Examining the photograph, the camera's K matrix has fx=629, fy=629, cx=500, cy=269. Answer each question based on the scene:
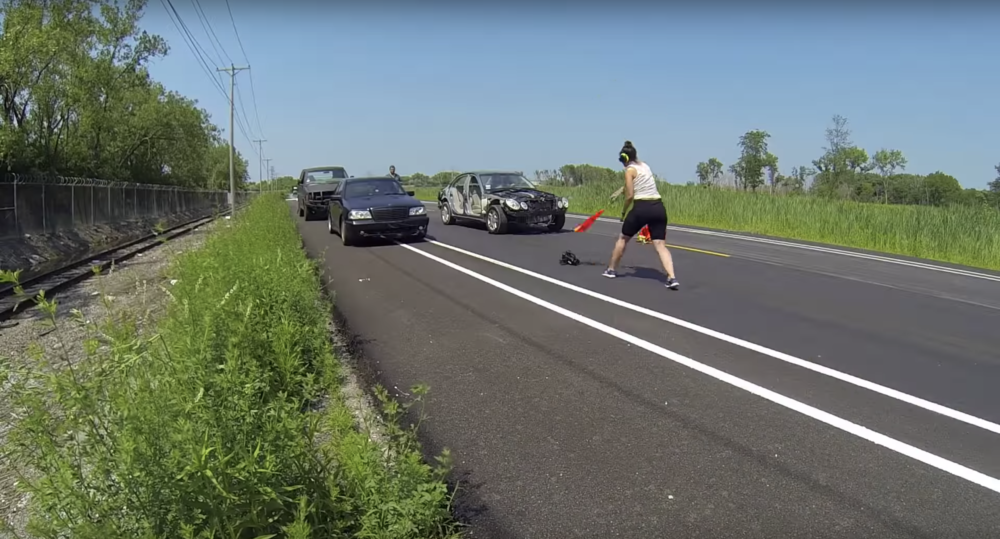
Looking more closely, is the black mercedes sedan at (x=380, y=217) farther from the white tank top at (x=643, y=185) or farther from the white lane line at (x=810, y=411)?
the white lane line at (x=810, y=411)

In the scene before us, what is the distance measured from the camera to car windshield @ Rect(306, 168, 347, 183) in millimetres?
27250

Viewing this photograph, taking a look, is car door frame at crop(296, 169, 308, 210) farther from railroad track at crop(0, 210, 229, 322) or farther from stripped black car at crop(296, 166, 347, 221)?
railroad track at crop(0, 210, 229, 322)

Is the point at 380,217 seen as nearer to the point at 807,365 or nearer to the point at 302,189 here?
the point at 807,365

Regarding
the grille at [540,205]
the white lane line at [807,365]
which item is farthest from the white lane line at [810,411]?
the grille at [540,205]

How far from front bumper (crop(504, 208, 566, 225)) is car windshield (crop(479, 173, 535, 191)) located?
1.35m

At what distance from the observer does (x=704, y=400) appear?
14.3 feet

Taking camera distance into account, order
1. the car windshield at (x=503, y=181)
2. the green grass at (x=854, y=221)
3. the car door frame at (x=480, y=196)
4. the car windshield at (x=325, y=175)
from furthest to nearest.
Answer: the car windshield at (x=325, y=175), the car windshield at (x=503, y=181), the car door frame at (x=480, y=196), the green grass at (x=854, y=221)

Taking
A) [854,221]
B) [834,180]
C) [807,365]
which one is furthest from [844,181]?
[807,365]

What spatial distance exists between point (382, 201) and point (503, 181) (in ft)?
12.9

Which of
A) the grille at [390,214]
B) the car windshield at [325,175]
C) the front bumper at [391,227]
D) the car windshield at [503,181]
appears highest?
the car windshield at [325,175]

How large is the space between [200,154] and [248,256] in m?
68.6

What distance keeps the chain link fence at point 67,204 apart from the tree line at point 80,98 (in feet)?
13.7

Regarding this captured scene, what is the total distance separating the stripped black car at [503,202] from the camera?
52.0ft

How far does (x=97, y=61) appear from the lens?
36.3 m
